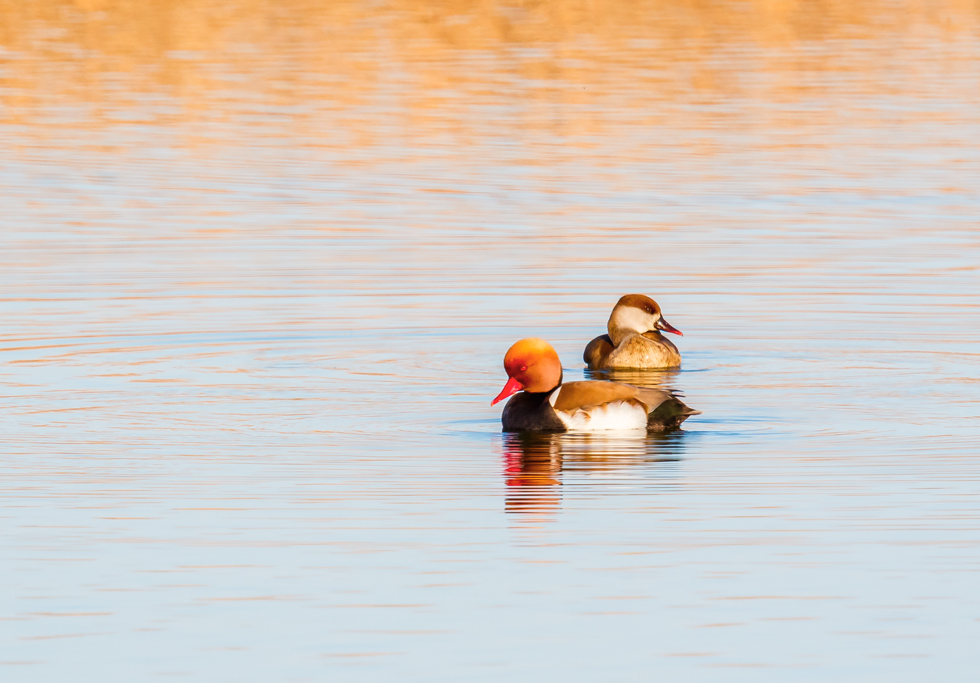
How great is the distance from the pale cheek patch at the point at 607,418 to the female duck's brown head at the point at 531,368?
19 cm

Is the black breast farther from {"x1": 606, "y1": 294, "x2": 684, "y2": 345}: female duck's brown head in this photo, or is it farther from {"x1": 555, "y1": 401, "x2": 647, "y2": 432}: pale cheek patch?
{"x1": 606, "y1": 294, "x2": 684, "y2": 345}: female duck's brown head

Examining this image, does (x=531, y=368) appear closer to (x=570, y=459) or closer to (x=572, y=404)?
(x=572, y=404)

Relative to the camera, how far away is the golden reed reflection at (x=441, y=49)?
34.2 metres

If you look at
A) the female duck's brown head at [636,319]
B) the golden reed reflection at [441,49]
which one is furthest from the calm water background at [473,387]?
the golden reed reflection at [441,49]

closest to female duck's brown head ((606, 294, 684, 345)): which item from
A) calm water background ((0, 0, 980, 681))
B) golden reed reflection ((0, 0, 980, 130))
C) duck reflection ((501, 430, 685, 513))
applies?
calm water background ((0, 0, 980, 681))

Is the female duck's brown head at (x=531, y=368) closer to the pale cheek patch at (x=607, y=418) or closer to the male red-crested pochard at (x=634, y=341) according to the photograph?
the pale cheek patch at (x=607, y=418)

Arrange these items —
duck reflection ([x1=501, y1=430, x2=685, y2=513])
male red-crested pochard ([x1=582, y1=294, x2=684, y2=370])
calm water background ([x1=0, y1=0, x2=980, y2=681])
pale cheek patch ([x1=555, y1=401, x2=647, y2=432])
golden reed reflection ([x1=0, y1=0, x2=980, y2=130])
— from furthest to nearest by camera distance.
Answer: golden reed reflection ([x1=0, y1=0, x2=980, y2=130])
male red-crested pochard ([x1=582, y1=294, x2=684, y2=370])
pale cheek patch ([x1=555, y1=401, x2=647, y2=432])
duck reflection ([x1=501, y1=430, x2=685, y2=513])
calm water background ([x1=0, y1=0, x2=980, y2=681])

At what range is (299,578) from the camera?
27.7 feet

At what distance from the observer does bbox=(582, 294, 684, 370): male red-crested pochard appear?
14391mm

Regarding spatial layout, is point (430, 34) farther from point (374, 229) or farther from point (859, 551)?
point (859, 551)

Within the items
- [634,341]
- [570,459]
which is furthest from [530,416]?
[634,341]

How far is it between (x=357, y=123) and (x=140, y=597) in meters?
22.0

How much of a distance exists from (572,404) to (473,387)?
1.41 metres

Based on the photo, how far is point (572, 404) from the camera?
468 inches
